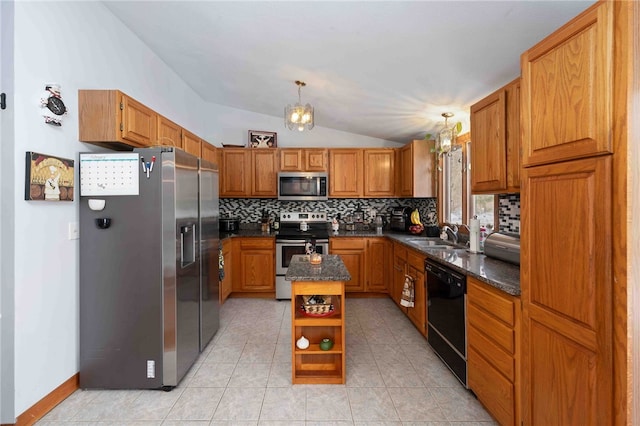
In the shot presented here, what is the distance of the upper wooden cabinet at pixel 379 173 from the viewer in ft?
14.3

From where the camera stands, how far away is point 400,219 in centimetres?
431

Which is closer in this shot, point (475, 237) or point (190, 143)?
point (475, 237)

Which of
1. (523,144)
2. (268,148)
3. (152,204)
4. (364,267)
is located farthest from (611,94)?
(268,148)

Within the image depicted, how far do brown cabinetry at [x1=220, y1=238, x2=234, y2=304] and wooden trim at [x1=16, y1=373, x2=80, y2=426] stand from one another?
5.58ft

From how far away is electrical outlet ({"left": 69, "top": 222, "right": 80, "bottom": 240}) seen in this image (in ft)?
6.48

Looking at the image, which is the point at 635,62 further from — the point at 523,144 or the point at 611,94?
the point at 523,144

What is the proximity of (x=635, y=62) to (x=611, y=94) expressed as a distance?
0.33 ft

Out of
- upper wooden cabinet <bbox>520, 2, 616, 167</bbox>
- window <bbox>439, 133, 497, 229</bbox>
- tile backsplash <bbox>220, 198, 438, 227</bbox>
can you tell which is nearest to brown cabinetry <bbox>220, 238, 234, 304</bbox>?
tile backsplash <bbox>220, 198, 438, 227</bbox>

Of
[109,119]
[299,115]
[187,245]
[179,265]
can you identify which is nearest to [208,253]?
[187,245]

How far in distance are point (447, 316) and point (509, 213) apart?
105 centimetres

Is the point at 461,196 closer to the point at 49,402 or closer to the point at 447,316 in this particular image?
the point at 447,316

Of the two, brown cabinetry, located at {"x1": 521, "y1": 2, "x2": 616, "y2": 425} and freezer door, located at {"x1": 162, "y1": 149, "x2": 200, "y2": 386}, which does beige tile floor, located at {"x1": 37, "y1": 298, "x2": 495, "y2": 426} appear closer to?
freezer door, located at {"x1": 162, "y1": 149, "x2": 200, "y2": 386}

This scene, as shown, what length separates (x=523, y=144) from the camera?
4.57 feet

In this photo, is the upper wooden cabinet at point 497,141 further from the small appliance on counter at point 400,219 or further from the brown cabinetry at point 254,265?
the brown cabinetry at point 254,265
